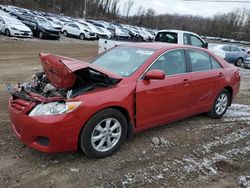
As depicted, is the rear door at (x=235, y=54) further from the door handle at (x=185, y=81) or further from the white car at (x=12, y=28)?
the door handle at (x=185, y=81)

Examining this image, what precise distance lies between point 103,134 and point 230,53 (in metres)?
17.4

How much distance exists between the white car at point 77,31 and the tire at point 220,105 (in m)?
26.2

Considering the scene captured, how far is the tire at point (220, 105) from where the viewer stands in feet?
21.0

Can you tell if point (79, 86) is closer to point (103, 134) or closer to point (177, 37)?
point (103, 134)

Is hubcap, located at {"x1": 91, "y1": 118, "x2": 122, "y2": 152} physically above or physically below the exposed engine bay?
below

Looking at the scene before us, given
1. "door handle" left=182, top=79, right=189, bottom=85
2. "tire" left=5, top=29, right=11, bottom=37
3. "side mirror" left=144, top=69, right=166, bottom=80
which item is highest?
"side mirror" left=144, top=69, right=166, bottom=80

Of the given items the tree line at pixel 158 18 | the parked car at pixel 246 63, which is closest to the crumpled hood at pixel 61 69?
the parked car at pixel 246 63

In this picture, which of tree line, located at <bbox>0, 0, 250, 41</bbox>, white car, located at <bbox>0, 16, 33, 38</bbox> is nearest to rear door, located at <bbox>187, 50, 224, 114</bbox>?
white car, located at <bbox>0, 16, 33, 38</bbox>

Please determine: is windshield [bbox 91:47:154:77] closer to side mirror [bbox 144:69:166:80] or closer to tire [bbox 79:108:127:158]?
side mirror [bbox 144:69:166:80]

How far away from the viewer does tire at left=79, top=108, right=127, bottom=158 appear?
13.3 feet

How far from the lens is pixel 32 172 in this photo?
386 centimetres

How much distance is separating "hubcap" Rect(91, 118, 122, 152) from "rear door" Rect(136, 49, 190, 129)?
40cm

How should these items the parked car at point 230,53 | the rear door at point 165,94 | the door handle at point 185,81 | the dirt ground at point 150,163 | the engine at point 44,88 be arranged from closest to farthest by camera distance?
the dirt ground at point 150,163 → the engine at point 44,88 → the rear door at point 165,94 → the door handle at point 185,81 → the parked car at point 230,53

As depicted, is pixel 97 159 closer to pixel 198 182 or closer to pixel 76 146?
pixel 76 146
